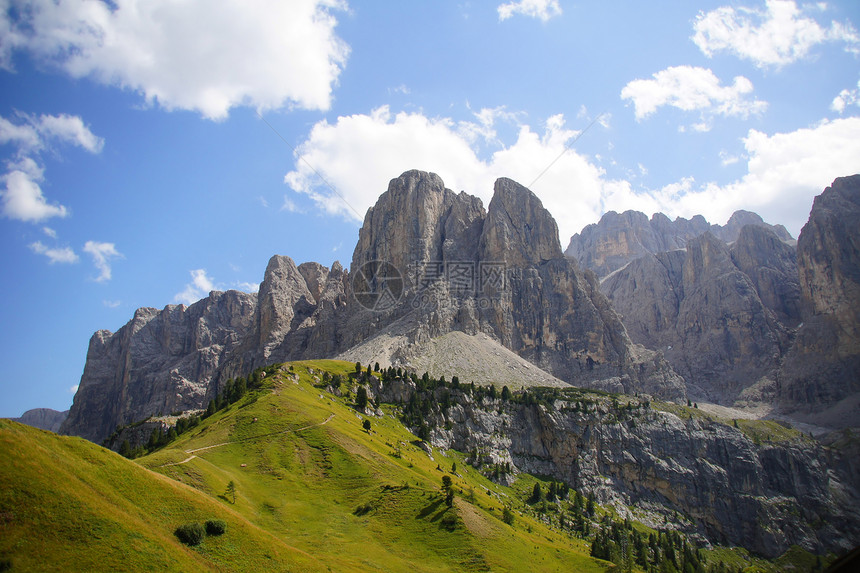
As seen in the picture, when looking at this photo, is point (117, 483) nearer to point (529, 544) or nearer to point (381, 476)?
point (381, 476)

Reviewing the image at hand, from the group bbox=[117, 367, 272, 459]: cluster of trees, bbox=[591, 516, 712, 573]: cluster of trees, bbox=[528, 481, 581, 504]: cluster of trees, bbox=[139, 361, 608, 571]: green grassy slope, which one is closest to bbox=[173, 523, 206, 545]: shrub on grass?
bbox=[139, 361, 608, 571]: green grassy slope

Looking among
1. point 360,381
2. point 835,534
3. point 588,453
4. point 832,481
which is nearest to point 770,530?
point 835,534

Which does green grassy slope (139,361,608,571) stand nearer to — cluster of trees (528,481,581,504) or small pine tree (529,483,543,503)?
small pine tree (529,483,543,503)

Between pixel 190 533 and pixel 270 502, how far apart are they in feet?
99.1

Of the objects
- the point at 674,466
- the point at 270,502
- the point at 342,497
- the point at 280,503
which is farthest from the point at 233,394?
the point at 674,466

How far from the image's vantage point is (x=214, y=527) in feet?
158

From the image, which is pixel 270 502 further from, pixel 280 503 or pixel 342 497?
pixel 342 497

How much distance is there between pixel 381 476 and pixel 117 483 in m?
50.6

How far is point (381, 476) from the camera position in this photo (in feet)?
296

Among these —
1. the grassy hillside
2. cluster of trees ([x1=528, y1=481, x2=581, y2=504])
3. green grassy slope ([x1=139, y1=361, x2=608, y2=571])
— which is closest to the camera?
the grassy hillside

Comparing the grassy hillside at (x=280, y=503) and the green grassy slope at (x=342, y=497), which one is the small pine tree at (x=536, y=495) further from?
the green grassy slope at (x=342, y=497)

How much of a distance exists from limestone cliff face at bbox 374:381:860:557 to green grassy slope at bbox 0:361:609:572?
32.2 meters

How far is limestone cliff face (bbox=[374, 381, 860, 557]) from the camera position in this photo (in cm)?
16950

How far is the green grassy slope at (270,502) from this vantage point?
123 ft
